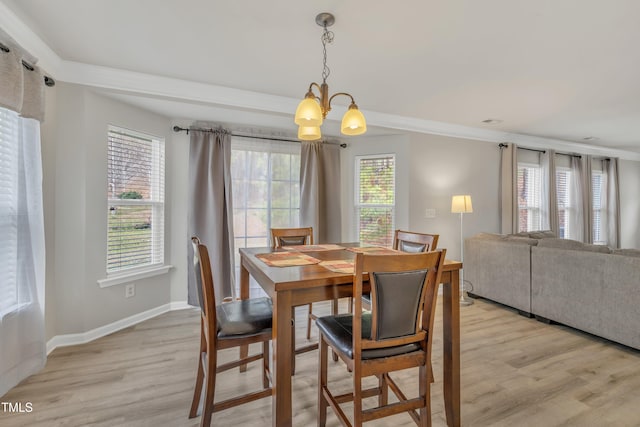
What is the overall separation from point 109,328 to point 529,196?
6029 mm

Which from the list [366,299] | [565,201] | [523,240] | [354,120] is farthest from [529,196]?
[354,120]

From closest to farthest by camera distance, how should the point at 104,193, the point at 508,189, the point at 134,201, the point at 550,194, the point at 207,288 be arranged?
1. the point at 207,288
2. the point at 104,193
3. the point at 134,201
4. the point at 508,189
5. the point at 550,194

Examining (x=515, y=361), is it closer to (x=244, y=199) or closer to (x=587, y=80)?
(x=587, y=80)

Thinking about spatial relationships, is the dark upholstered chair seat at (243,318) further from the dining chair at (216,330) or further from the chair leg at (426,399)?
the chair leg at (426,399)

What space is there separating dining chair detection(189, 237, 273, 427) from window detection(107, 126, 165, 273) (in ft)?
5.85

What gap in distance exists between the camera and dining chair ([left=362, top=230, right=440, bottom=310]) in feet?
6.92

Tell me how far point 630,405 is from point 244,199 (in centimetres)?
359

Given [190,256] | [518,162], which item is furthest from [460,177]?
[190,256]

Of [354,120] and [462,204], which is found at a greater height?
[354,120]

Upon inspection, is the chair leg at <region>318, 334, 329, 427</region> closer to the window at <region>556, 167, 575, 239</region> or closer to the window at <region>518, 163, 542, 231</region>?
the window at <region>518, 163, 542, 231</region>

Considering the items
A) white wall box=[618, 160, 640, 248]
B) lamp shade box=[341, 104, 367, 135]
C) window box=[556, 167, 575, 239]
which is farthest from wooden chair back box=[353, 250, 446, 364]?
white wall box=[618, 160, 640, 248]

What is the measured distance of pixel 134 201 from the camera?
9.83ft

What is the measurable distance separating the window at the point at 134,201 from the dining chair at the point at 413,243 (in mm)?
2384

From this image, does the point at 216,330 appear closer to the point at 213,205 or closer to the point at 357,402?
the point at 357,402
